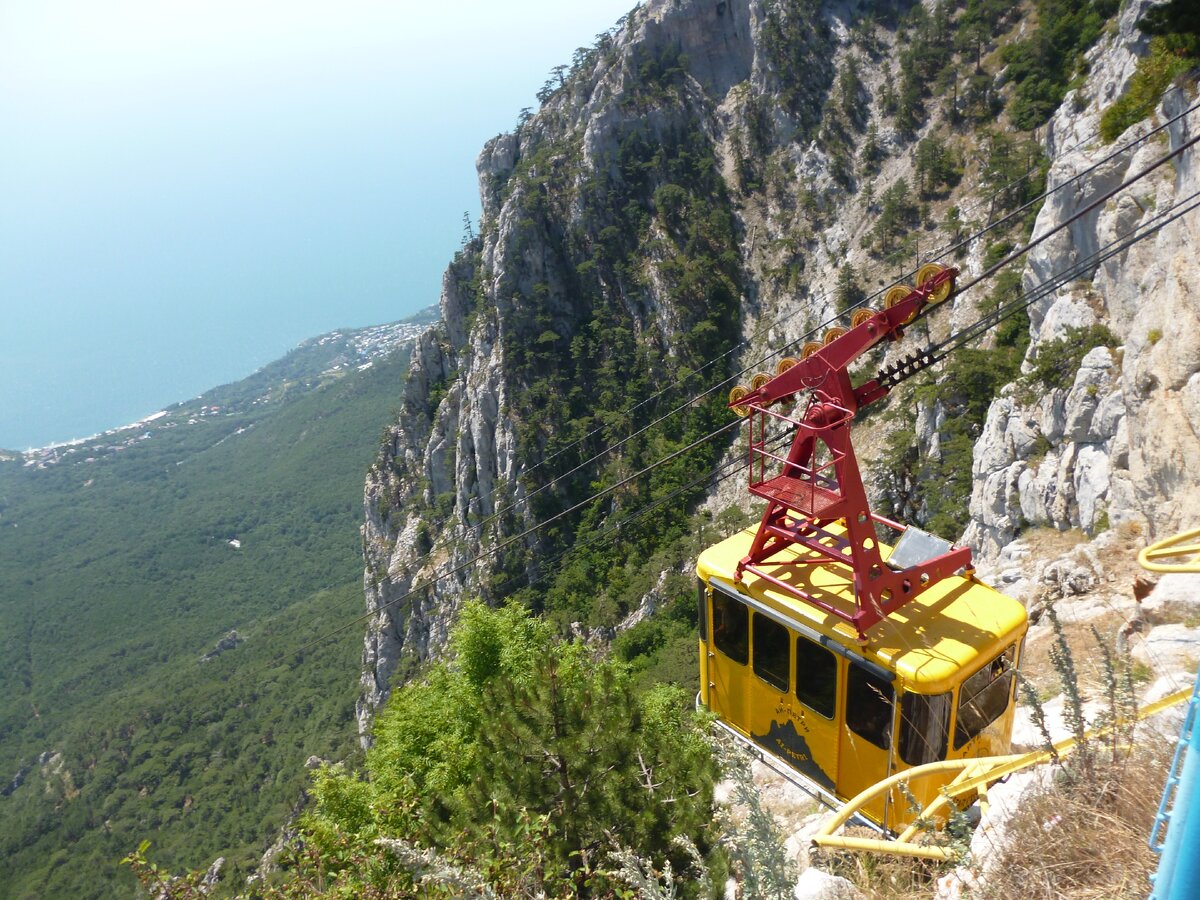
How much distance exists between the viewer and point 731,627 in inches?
330

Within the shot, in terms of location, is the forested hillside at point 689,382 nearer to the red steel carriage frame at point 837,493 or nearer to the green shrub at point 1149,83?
the green shrub at point 1149,83

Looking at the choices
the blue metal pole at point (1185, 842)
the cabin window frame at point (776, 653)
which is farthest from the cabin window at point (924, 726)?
the blue metal pole at point (1185, 842)

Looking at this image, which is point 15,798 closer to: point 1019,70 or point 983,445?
point 983,445

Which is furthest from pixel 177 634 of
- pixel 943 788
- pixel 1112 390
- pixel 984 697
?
pixel 943 788

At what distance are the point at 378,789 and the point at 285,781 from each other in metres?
58.7

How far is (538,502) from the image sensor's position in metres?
50.6

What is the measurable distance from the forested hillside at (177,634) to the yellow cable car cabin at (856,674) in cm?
4957

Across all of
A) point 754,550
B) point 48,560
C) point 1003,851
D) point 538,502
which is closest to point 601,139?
point 538,502

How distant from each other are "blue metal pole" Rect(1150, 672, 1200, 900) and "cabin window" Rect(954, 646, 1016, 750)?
5272 mm

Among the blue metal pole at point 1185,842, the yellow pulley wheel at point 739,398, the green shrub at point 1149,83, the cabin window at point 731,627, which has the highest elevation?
the green shrub at point 1149,83

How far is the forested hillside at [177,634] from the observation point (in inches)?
2484

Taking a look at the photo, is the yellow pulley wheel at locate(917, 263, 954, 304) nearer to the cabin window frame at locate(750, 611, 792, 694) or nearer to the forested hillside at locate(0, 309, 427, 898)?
the cabin window frame at locate(750, 611, 792, 694)

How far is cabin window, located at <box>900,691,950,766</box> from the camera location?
656cm

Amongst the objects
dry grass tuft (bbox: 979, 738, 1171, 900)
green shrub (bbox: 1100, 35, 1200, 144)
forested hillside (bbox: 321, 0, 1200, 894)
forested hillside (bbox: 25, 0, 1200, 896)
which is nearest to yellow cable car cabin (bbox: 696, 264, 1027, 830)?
forested hillside (bbox: 25, 0, 1200, 896)
